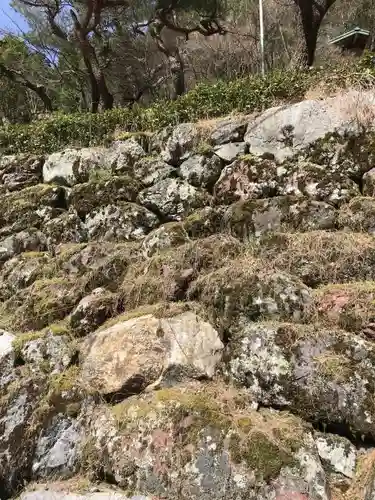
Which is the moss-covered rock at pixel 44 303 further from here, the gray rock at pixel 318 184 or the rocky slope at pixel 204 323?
the gray rock at pixel 318 184

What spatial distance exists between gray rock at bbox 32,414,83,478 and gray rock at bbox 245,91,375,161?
4.17 m

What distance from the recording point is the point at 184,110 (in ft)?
24.8

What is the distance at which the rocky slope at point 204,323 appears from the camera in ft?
11.4

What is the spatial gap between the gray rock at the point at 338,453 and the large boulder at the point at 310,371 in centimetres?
10

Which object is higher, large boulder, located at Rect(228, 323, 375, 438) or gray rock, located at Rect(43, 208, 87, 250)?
gray rock, located at Rect(43, 208, 87, 250)

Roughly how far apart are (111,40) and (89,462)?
12847 millimetres

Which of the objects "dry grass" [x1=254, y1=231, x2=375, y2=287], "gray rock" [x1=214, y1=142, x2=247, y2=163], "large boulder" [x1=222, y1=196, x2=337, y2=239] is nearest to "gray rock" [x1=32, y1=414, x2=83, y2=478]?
"dry grass" [x1=254, y1=231, x2=375, y2=287]

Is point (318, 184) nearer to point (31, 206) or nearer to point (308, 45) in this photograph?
point (31, 206)

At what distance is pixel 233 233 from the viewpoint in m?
5.70

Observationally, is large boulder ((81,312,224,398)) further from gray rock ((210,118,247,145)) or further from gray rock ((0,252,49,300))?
gray rock ((210,118,247,145))

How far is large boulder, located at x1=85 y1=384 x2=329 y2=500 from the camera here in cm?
322

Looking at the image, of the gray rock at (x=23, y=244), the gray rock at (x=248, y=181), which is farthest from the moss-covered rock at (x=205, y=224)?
the gray rock at (x=23, y=244)

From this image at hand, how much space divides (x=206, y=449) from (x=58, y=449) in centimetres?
129

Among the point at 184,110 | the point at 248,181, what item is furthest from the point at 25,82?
the point at 248,181
